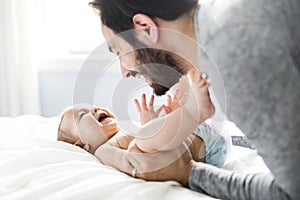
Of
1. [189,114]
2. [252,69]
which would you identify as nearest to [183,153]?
[189,114]

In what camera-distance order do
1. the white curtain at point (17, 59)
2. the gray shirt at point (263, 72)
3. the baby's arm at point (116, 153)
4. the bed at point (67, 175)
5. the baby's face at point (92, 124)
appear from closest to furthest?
the gray shirt at point (263, 72) < the bed at point (67, 175) < the baby's arm at point (116, 153) < the baby's face at point (92, 124) < the white curtain at point (17, 59)

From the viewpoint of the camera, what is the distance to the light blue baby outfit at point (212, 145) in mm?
1148

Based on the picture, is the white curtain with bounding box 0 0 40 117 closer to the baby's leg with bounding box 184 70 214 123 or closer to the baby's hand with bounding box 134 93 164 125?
the baby's hand with bounding box 134 93 164 125

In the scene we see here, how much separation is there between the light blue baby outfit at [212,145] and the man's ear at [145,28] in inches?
11.6

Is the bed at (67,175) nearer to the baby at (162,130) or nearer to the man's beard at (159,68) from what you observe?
the baby at (162,130)

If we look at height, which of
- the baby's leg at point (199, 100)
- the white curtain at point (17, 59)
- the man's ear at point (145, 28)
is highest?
the man's ear at point (145, 28)

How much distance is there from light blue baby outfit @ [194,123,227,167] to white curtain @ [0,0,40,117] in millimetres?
1522

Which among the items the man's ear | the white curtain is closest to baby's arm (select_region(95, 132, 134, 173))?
the man's ear

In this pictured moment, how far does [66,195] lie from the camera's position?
863 millimetres

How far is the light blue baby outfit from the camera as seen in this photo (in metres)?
1.15

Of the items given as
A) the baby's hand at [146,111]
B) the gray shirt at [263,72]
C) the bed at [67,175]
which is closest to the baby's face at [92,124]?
the bed at [67,175]

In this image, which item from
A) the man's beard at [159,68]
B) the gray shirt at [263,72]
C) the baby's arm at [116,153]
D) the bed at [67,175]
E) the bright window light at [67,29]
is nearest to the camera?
the gray shirt at [263,72]

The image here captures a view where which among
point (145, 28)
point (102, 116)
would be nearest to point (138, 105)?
point (145, 28)

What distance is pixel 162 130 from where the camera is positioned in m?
1.04
